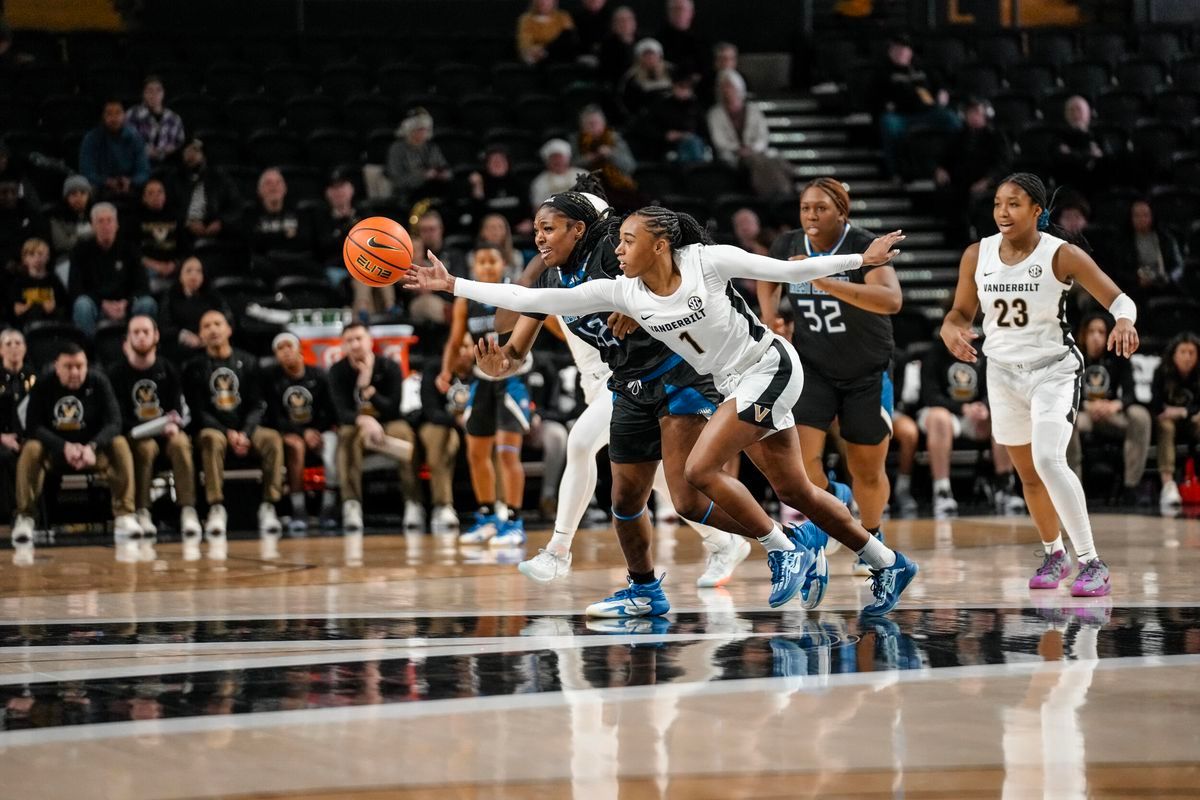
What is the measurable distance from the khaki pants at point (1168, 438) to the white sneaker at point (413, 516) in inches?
213

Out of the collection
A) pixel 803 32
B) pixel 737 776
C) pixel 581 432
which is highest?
pixel 803 32

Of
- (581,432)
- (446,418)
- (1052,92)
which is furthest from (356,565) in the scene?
(1052,92)

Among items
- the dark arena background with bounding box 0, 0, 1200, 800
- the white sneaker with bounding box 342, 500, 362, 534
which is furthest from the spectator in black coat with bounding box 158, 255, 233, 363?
the white sneaker with bounding box 342, 500, 362, 534

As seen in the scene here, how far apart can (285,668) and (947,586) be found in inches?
127

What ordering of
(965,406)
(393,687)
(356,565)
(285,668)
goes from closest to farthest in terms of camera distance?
(393,687), (285,668), (356,565), (965,406)

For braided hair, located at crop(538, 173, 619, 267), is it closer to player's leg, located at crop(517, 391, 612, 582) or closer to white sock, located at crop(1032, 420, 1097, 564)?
player's leg, located at crop(517, 391, 612, 582)

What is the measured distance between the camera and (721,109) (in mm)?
15250

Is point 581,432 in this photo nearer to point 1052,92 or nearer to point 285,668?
point 285,668

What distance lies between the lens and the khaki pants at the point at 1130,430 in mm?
12148

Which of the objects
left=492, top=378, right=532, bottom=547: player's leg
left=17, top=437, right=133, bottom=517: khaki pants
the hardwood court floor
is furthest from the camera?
left=17, top=437, right=133, bottom=517: khaki pants

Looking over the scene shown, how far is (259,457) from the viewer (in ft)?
37.1

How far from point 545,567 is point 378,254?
1572 millimetres

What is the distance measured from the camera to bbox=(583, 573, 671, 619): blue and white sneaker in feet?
20.5

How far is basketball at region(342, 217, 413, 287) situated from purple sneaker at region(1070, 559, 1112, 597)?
3007 millimetres
